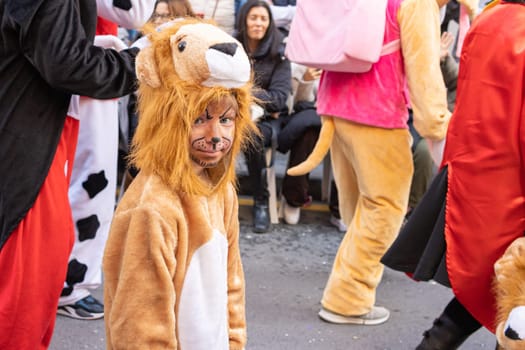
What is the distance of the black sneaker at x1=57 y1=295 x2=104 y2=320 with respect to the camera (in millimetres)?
3635

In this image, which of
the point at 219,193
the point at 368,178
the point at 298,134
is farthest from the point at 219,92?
the point at 298,134

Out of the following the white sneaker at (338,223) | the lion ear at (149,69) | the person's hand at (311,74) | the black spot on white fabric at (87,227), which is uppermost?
the lion ear at (149,69)

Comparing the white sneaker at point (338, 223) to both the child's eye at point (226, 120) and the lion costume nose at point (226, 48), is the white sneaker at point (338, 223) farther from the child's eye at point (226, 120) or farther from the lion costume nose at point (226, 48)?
the lion costume nose at point (226, 48)

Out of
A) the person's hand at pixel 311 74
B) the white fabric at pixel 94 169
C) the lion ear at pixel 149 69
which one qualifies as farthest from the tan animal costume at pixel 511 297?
the person's hand at pixel 311 74

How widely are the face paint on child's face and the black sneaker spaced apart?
184cm

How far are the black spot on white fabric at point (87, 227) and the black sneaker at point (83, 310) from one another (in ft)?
1.40

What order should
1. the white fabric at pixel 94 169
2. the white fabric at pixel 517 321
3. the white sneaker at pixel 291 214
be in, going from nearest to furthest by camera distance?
1. the white fabric at pixel 517 321
2. the white fabric at pixel 94 169
3. the white sneaker at pixel 291 214

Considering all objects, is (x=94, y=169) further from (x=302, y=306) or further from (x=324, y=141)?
(x=302, y=306)

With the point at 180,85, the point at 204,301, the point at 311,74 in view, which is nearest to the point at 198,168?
the point at 180,85

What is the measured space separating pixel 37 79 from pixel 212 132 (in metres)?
0.83

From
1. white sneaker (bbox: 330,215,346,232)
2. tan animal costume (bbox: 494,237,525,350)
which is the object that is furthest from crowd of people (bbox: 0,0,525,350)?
white sneaker (bbox: 330,215,346,232)

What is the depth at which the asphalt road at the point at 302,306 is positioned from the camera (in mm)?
3568

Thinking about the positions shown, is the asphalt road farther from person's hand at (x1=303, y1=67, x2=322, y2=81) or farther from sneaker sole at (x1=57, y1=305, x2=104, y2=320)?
person's hand at (x1=303, y1=67, x2=322, y2=81)

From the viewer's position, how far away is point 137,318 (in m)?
1.91
